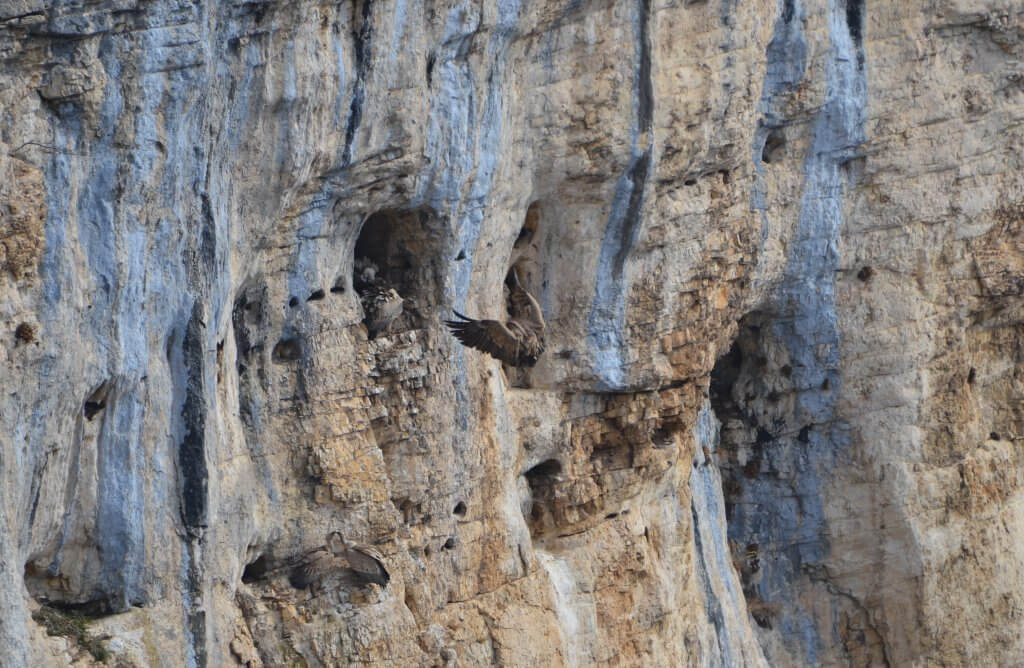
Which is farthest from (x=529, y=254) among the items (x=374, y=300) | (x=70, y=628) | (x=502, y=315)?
(x=70, y=628)

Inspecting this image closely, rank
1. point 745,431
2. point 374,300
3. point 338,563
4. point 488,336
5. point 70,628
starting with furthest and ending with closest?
point 745,431
point 488,336
point 374,300
point 338,563
point 70,628

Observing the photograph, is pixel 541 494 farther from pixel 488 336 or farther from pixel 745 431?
pixel 745 431

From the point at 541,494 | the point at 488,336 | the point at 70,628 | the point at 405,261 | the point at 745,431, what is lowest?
the point at 70,628

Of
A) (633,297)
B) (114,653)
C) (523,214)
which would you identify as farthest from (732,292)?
(114,653)

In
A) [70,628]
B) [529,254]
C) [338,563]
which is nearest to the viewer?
[70,628]

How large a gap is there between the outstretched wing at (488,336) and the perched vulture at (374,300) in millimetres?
414

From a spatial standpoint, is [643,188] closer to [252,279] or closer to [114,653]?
[252,279]

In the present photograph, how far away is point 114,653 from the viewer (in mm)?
15023

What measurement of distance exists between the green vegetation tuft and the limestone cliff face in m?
0.13

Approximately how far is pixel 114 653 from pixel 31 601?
1.99ft

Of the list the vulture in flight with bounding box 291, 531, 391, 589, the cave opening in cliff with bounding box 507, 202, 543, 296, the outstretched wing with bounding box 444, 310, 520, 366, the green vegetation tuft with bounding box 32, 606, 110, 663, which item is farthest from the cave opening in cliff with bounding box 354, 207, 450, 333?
the green vegetation tuft with bounding box 32, 606, 110, 663

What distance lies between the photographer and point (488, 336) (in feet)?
58.7

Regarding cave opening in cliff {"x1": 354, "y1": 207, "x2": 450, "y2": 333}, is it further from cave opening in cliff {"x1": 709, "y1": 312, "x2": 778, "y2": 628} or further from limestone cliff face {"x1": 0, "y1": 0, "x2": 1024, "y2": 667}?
cave opening in cliff {"x1": 709, "y1": 312, "x2": 778, "y2": 628}

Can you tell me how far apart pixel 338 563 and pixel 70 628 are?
2.87 metres
